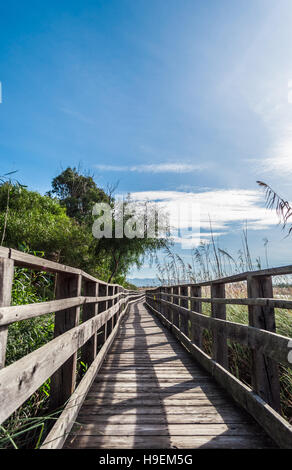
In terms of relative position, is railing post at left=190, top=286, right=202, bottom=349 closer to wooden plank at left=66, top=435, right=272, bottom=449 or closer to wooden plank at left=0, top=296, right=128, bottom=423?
wooden plank at left=66, top=435, right=272, bottom=449

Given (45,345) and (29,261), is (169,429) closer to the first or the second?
(45,345)

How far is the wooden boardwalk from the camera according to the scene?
2.03 m

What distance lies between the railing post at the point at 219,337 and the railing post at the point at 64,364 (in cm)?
158

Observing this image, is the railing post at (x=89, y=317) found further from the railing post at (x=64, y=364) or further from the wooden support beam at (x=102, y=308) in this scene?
the wooden support beam at (x=102, y=308)

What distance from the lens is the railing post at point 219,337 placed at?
318 centimetres

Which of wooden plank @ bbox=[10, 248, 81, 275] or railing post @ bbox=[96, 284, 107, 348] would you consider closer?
wooden plank @ bbox=[10, 248, 81, 275]

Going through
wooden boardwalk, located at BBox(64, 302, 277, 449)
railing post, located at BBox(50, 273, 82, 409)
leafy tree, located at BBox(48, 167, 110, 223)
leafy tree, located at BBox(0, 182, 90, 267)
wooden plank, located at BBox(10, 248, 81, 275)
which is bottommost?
wooden boardwalk, located at BBox(64, 302, 277, 449)

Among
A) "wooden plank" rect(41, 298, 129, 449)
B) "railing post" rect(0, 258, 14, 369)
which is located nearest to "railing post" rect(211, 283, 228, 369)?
"wooden plank" rect(41, 298, 129, 449)

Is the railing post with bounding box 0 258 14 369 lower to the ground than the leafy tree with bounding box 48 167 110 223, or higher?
lower

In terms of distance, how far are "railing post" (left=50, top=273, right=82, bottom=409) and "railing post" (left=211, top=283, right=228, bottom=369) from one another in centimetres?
158

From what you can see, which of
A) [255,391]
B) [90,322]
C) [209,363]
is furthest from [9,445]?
[209,363]

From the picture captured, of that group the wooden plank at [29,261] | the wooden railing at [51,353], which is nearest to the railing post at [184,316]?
the wooden railing at [51,353]
